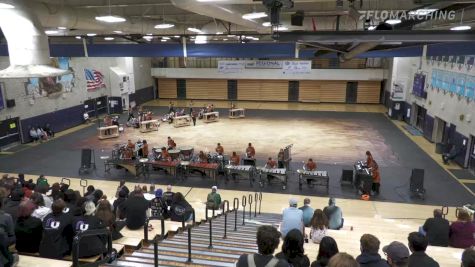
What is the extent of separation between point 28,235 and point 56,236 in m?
0.70

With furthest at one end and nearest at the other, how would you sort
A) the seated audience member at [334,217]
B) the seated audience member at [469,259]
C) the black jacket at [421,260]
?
1. the seated audience member at [334,217]
2. the black jacket at [421,260]
3. the seated audience member at [469,259]

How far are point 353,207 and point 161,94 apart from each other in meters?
31.4

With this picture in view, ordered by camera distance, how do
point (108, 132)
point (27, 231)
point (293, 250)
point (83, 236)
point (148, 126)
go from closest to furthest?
point (293, 250) < point (83, 236) < point (27, 231) < point (108, 132) < point (148, 126)

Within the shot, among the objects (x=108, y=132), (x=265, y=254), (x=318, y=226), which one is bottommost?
(x=108, y=132)

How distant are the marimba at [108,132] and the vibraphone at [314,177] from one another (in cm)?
1364

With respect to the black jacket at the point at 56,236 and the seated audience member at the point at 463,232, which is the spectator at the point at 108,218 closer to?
the black jacket at the point at 56,236

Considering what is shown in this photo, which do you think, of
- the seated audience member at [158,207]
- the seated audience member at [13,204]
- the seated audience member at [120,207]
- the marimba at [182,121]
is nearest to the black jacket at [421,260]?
the seated audience member at [120,207]

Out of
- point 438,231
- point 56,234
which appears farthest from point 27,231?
point 438,231

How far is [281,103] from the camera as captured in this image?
37.7m

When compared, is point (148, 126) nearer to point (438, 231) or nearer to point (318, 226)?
point (318, 226)

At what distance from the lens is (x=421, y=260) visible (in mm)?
4445

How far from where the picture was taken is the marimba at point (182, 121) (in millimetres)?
26844

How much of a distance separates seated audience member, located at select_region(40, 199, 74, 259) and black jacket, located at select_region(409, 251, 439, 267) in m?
4.79

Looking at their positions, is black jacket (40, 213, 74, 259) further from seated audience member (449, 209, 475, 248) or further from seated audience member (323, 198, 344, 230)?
seated audience member (449, 209, 475, 248)
